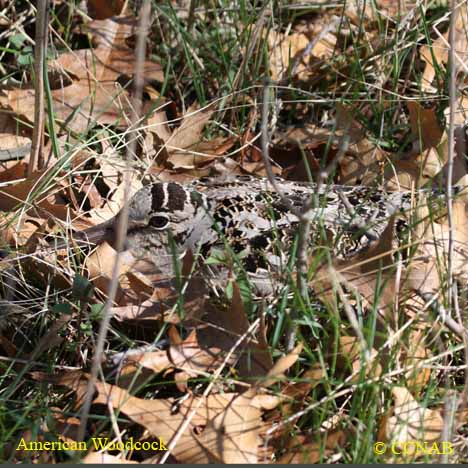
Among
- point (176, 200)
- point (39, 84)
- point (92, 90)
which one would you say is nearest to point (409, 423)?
point (176, 200)

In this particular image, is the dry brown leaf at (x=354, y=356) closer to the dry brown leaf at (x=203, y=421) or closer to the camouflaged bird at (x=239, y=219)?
the dry brown leaf at (x=203, y=421)

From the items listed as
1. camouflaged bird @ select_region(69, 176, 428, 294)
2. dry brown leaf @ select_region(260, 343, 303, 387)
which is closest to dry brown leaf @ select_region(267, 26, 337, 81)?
camouflaged bird @ select_region(69, 176, 428, 294)

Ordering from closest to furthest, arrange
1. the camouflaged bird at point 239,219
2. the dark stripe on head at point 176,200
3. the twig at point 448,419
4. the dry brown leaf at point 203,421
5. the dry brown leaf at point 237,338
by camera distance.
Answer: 1. the twig at point 448,419
2. the dry brown leaf at point 203,421
3. the dry brown leaf at point 237,338
4. the camouflaged bird at point 239,219
5. the dark stripe on head at point 176,200

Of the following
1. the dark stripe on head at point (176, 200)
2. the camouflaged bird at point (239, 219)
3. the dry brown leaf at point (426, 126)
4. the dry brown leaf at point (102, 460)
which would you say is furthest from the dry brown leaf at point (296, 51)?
the dry brown leaf at point (102, 460)

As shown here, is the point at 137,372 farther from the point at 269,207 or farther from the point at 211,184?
the point at 211,184

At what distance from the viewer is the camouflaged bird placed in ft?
12.9

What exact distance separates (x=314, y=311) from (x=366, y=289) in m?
0.25

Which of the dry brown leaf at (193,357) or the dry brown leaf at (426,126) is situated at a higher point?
the dry brown leaf at (426,126)

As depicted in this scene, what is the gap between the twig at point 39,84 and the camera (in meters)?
3.93

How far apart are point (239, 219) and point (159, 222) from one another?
401 mm

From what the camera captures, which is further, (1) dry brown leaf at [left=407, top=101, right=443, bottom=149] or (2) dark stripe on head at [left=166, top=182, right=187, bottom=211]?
(1) dry brown leaf at [left=407, top=101, right=443, bottom=149]

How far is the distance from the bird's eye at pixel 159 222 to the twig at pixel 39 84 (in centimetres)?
70

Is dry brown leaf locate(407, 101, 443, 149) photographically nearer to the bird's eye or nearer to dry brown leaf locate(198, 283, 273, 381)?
the bird's eye

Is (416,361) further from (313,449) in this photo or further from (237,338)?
(237,338)
